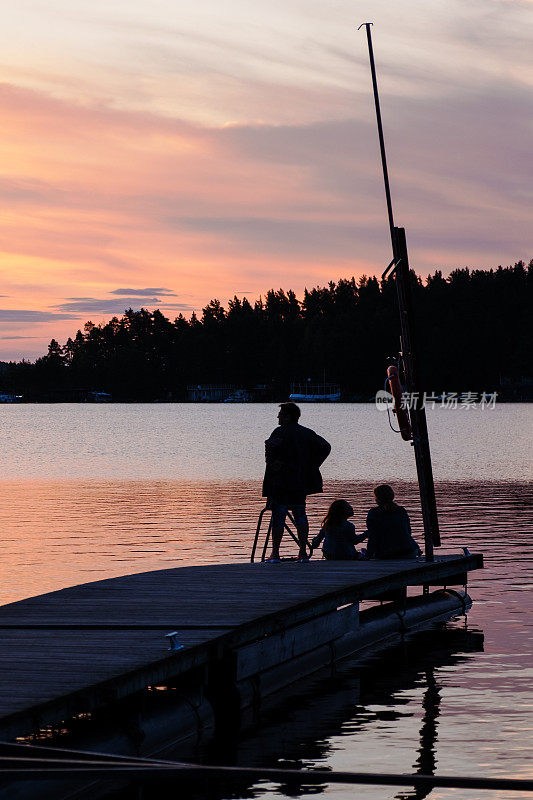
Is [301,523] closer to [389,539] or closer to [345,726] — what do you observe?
[389,539]

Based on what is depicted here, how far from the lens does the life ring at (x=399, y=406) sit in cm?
1645

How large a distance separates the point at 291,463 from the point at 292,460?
44 millimetres

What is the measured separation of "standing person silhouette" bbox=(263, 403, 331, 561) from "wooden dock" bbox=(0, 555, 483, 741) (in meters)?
0.96

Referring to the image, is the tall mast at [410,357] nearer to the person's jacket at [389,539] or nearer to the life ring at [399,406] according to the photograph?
the life ring at [399,406]

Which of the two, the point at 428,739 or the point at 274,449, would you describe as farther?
the point at 274,449

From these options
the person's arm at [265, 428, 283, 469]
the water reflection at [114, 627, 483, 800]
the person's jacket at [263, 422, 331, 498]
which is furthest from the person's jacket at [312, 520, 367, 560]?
the water reflection at [114, 627, 483, 800]

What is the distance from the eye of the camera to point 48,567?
2242 cm

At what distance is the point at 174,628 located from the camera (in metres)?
11.8

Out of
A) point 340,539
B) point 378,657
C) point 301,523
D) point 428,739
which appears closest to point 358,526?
point 340,539

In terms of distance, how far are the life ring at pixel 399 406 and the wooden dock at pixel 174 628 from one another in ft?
6.25

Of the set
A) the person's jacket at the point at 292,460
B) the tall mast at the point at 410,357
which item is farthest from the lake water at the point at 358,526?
the person's jacket at the point at 292,460

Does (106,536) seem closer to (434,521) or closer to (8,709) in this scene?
(434,521)

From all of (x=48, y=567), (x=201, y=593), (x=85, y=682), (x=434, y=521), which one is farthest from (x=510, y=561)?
(x=85, y=682)

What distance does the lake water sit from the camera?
35.0ft
